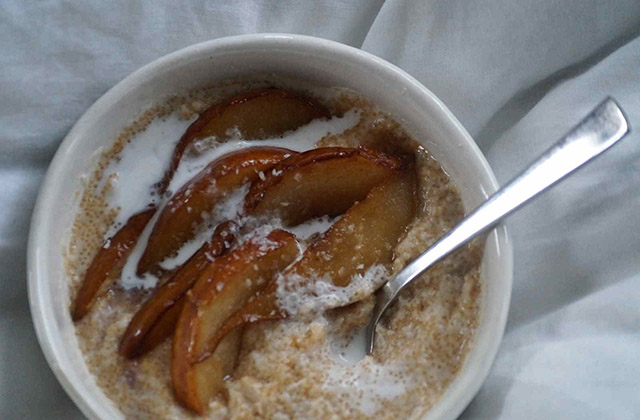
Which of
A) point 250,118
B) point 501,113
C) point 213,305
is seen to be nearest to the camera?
point 213,305

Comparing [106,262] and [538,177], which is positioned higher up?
[538,177]

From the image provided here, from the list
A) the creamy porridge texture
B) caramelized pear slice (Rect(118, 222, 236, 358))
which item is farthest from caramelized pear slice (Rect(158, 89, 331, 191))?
caramelized pear slice (Rect(118, 222, 236, 358))

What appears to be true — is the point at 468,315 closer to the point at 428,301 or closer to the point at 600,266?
the point at 428,301

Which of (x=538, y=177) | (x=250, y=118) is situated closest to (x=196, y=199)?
(x=250, y=118)

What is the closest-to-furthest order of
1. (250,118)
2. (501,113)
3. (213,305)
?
1. (213,305)
2. (250,118)
3. (501,113)

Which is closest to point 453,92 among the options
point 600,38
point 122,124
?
point 600,38

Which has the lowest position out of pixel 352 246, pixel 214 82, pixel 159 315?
pixel 159 315

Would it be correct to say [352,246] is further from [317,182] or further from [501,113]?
[501,113]
